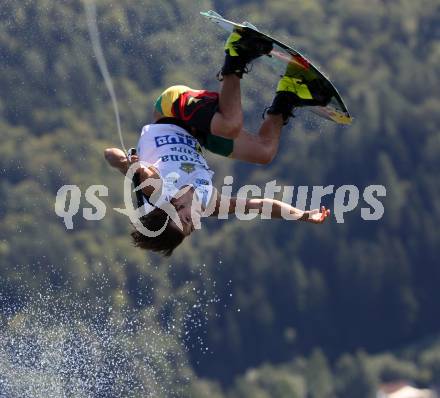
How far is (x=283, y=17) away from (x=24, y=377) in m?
56.5

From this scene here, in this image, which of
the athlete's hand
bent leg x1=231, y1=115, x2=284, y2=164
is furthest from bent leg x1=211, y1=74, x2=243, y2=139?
the athlete's hand

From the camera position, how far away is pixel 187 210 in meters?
9.45

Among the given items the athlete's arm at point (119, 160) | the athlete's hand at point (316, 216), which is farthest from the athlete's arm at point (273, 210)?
the athlete's arm at point (119, 160)

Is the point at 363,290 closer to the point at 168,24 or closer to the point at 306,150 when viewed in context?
the point at 306,150

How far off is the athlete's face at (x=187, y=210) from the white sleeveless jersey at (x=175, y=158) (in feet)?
0.25

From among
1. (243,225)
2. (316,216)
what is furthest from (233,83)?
(243,225)

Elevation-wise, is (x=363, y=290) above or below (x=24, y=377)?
below

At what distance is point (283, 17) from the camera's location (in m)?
68.5

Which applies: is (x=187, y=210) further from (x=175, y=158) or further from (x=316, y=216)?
(x=316, y=216)

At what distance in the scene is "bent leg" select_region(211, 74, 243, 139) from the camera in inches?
379

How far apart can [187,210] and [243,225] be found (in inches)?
2174

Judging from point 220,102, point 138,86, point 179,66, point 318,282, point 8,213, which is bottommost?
point 318,282

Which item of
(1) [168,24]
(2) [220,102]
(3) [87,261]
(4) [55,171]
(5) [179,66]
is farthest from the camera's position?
(4) [55,171]

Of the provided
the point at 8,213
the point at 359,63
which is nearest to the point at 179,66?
the point at 8,213
